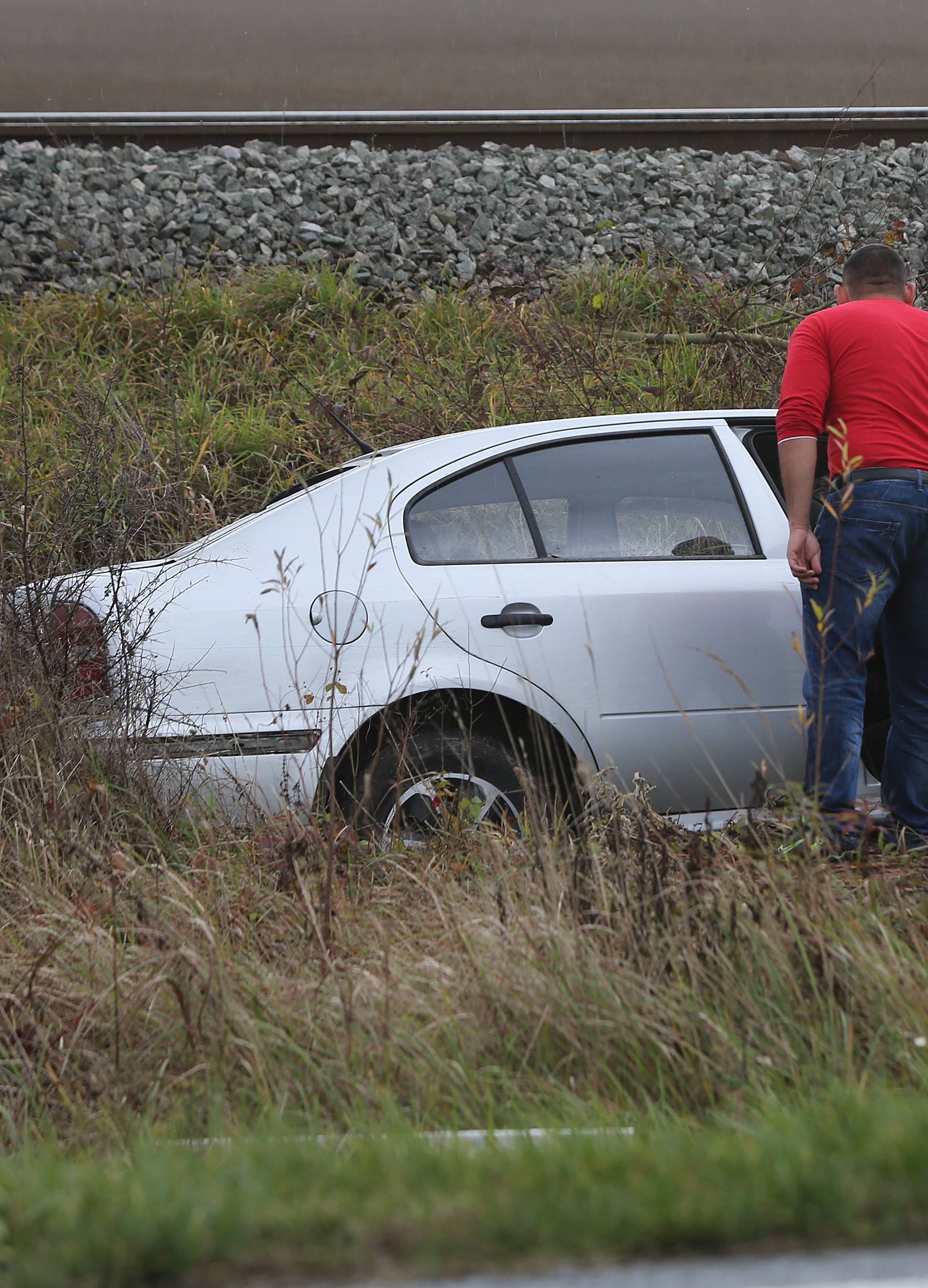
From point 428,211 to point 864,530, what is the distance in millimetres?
8093

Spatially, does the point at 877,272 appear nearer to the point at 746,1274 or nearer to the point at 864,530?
the point at 864,530

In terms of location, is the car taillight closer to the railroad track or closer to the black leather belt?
the black leather belt

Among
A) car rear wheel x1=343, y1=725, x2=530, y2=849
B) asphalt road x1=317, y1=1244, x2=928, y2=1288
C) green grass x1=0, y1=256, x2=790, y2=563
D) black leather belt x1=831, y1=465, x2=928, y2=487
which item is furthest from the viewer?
green grass x1=0, y1=256, x2=790, y2=563

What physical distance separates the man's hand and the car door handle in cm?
74

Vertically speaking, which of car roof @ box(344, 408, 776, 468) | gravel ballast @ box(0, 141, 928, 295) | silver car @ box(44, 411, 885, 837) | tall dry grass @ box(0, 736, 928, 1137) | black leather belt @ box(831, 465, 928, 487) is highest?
gravel ballast @ box(0, 141, 928, 295)

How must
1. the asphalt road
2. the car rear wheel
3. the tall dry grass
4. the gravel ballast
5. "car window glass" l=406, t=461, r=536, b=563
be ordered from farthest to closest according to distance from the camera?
the gravel ballast < "car window glass" l=406, t=461, r=536, b=563 < the car rear wheel < the tall dry grass < the asphalt road

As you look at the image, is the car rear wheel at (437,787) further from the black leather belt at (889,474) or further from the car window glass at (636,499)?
the black leather belt at (889,474)

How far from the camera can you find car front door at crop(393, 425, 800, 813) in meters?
3.76

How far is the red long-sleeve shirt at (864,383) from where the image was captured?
3701mm

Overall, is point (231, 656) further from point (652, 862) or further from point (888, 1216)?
point (888, 1216)

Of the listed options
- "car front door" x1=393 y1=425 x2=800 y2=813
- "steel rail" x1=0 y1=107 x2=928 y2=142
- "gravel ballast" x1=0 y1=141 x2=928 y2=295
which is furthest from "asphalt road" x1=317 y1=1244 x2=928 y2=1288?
"steel rail" x1=0 y1=107 x2=928 y2=142

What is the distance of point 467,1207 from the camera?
1.73 meters

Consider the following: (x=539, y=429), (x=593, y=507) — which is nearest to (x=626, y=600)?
(x=593, y=507)

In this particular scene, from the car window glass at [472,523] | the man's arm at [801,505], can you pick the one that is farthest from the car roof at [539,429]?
the man's arm at [801,505]
